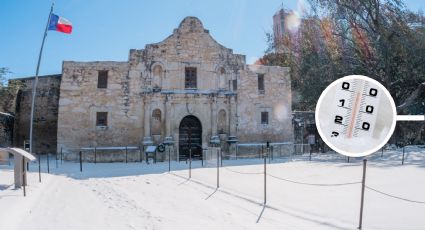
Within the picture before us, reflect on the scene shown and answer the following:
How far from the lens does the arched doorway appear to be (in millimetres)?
21922

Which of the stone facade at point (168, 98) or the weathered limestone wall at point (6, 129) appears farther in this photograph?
the weathered limestone wall at point (6, 129)

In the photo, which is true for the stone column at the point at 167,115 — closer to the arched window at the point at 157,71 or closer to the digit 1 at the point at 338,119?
the arched window at the point at 157,71

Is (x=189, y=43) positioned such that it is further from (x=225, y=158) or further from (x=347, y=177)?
(x=347, y=177)

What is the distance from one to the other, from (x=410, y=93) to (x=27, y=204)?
2353 cm

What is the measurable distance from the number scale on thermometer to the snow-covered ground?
3.86 metres

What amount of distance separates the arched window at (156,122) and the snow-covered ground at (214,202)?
7.63 meters

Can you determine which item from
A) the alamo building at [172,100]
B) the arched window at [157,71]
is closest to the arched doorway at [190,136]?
the alamo building at [172,100]

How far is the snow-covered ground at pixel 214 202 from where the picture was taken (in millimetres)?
7000

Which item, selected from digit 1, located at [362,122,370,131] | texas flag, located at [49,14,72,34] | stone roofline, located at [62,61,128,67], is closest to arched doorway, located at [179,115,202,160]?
stone roofline, located at [62,61,128,67]

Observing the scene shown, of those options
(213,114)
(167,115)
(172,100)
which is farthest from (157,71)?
(213,114)

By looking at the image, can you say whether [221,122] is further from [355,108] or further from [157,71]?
[355,108]

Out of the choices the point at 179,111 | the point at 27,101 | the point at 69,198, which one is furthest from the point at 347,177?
the point at 27,101

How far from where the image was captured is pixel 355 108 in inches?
133

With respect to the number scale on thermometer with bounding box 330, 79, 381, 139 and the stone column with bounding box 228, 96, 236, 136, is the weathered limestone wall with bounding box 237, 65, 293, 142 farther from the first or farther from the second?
the number scale on thermometer with bounding box 330, 79, 381, 139
